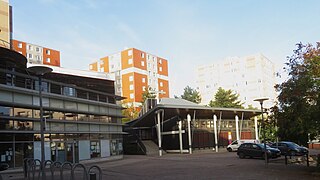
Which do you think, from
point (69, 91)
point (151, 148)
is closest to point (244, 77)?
point (151, 148)

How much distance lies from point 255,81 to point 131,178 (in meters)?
87.8

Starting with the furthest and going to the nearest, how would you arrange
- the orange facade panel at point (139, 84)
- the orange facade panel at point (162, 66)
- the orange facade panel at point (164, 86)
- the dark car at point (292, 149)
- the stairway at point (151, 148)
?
the orange facade panel at point (162, 66) < the orange facade panel at point (164, 86) < the orange facade panel at point (139, 84) < the stairway at point (151, 148) < the dark car at point (292, 149)

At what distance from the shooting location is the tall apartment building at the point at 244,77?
100 metres

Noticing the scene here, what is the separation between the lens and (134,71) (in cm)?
9012

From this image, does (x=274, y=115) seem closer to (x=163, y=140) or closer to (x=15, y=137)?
(x=15, y=137)

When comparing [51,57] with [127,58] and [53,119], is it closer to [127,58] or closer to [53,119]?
[127,58]

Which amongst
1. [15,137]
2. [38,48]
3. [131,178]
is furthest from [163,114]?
[38,48]

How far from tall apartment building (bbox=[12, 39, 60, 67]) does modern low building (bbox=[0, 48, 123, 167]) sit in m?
58.5

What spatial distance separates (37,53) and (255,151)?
252 ft

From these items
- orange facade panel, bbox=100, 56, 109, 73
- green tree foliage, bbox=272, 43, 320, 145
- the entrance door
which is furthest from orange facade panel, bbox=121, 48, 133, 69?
green tree foliage, bbox=272, 43, 320, 145

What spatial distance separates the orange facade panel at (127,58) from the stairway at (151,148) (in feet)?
138

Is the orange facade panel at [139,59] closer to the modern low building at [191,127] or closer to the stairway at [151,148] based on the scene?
the modern low building at [191,127]

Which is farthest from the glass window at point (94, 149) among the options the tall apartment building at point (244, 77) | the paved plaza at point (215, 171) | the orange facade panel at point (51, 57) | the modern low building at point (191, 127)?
the tall apartment building at point (244, 77)

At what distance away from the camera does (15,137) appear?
2417 centimetres
